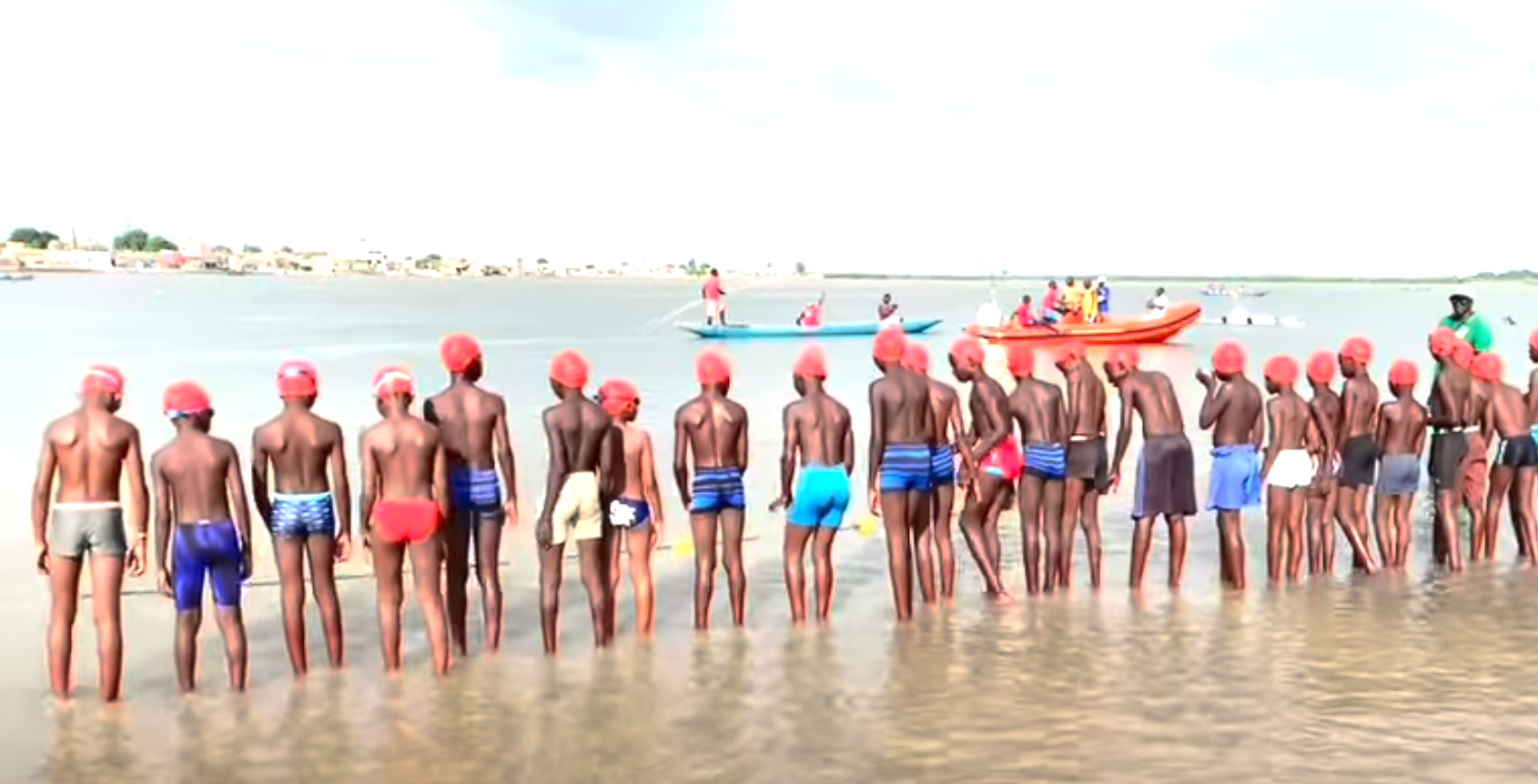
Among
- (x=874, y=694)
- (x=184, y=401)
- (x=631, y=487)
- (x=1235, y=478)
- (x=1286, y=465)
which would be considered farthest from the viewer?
(x=1286, y=465)

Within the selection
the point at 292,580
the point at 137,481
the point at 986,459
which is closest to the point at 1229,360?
the point at 986,459

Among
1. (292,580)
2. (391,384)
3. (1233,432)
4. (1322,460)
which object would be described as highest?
(391,384)

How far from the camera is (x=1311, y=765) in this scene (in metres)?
6.06

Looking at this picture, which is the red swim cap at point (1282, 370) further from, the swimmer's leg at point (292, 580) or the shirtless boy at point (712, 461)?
the swimmer's leg at point (292, 580)

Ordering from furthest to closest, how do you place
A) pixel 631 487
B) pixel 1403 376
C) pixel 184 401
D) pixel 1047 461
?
pixel 1403 376
pixel 1047 461
pixel 631 487
pixel 184 401

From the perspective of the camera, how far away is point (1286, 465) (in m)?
9.26

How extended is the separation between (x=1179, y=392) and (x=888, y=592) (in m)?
18.3

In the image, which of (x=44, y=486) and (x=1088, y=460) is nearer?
(x=44, y=486)

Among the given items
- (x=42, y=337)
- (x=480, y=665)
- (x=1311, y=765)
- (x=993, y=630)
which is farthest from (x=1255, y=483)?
(x=42, y=337)

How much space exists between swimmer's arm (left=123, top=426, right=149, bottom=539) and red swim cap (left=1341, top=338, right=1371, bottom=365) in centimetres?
797

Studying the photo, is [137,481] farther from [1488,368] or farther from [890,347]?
[1488,368]

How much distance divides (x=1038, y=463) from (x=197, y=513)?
5394 mm

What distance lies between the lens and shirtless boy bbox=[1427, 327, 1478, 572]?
9914 mm

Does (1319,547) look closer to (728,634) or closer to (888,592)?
(888,592)
